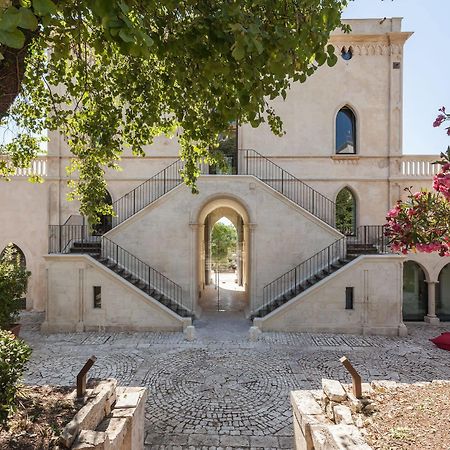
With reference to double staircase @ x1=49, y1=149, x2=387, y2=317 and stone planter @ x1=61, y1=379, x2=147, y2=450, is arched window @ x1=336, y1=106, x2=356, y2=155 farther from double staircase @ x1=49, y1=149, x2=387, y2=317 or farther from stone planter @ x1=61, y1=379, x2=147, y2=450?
stone planter @ x1=61, y1=379, x2=147, y2=450

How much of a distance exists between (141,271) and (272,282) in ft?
19.8

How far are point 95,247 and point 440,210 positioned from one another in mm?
12945

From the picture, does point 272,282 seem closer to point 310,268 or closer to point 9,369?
point 310,268

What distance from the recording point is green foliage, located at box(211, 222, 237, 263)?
34812 millimetres

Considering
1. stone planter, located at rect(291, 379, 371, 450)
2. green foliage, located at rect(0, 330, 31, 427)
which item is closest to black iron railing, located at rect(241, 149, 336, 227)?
stone planter, located at rect(291, 379, 371, 450)

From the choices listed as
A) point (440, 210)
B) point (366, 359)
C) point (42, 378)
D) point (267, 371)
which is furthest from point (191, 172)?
point (366, 359)

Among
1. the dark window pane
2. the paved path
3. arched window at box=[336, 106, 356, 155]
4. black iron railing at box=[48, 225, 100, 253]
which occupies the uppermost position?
the dark window pane

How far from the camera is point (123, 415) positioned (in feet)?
15.1

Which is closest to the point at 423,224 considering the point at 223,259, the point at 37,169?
the point at 37,169

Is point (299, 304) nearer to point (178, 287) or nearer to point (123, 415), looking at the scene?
point (178, 287)

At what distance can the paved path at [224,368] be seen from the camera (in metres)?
6.04

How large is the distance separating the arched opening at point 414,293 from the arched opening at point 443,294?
78 cm

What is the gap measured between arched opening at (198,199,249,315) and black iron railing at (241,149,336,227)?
7.42ft

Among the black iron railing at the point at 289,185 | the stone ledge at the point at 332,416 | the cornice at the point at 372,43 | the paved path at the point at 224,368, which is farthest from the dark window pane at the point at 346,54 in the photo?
the stone ledge at the point at 332,416
